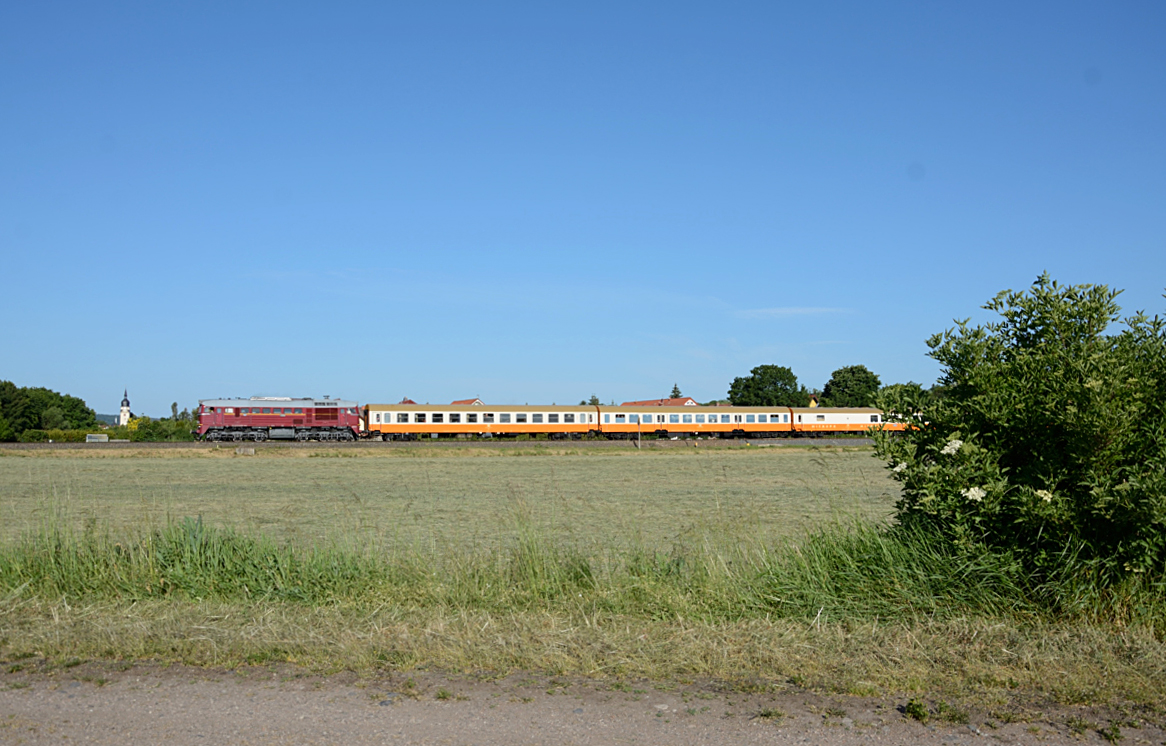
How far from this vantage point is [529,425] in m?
61.1

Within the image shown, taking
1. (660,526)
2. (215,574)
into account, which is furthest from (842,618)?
(660,526)

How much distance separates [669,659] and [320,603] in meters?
2.86

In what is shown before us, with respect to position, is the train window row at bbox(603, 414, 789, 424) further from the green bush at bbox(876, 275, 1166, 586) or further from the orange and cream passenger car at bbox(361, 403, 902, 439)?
the green bush at bbox(876, 275, 1166, 586)

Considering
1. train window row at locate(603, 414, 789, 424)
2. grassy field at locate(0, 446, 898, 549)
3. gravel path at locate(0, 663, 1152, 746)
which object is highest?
train window row at locate(603, 414, 789, 424)

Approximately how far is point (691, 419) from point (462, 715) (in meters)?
61.0

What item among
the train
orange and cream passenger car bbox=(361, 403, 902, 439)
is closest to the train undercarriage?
the train

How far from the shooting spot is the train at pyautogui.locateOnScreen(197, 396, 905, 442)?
5762 centimetres

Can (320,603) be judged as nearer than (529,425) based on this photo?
Yes

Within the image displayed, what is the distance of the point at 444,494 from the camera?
819 inches

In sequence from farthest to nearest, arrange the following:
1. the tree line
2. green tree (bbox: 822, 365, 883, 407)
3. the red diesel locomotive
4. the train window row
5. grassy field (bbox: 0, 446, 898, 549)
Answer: green tree (bbox: 822, 365, 883, 407) → the tree line → the train window row → the red diesel locomotive → grassy field (bbox: 0, 446, 898, 549)

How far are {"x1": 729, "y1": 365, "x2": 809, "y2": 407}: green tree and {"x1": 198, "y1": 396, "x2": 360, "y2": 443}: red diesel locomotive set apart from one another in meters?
80.7

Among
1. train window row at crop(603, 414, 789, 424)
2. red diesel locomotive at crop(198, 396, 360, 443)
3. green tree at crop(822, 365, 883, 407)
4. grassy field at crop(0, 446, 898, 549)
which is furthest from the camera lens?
green tree at crop(822, 365, 883, 407)

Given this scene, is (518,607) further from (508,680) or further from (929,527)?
(929,527)

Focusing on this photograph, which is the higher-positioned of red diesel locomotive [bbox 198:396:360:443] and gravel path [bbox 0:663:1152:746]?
red diesel locomotive [bbox 198:396:360:443]
